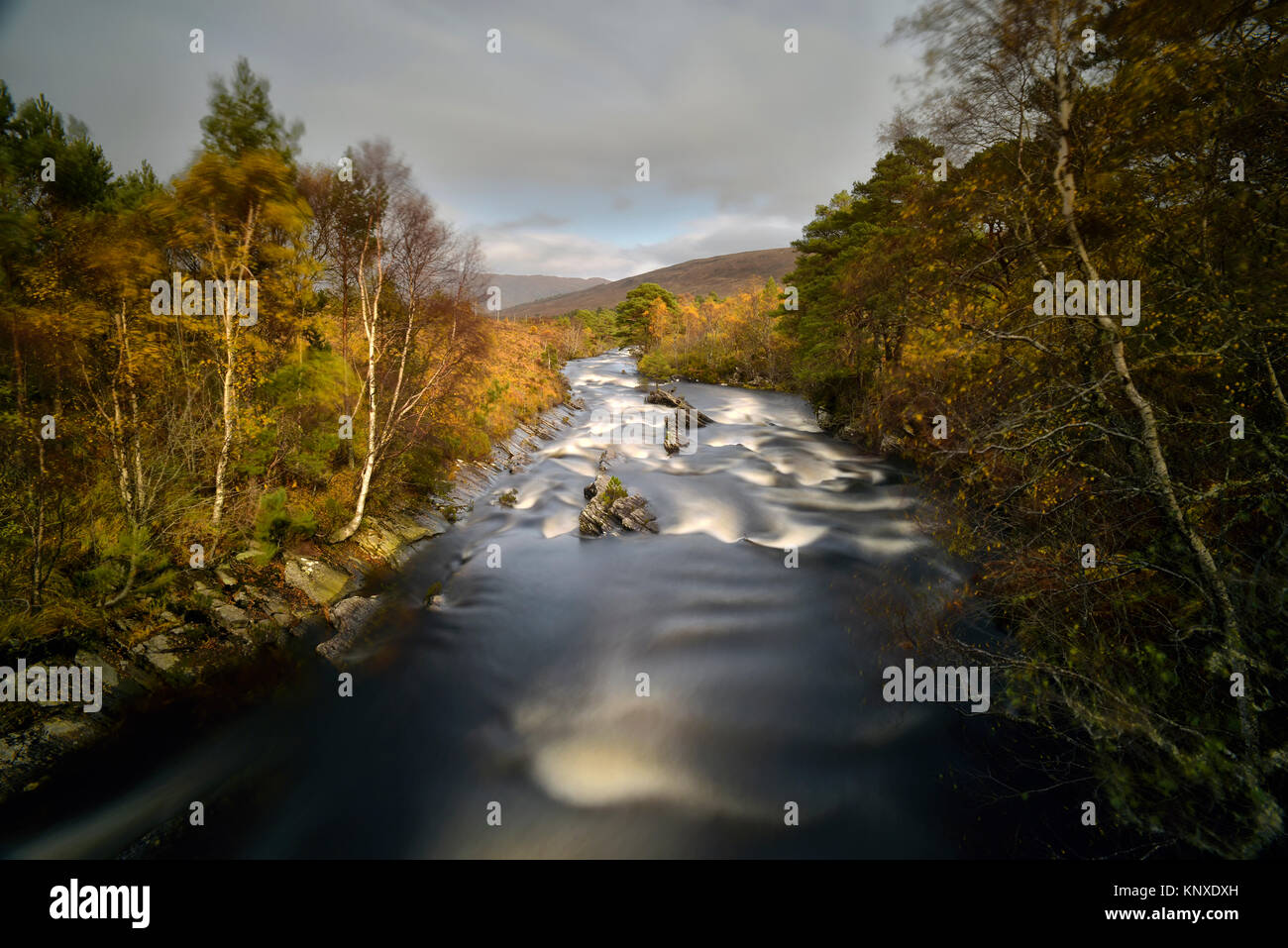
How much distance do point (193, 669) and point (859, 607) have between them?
14.9 meters

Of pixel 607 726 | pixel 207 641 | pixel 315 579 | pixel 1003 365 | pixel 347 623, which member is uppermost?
pixel 1003 365

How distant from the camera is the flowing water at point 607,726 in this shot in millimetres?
6340

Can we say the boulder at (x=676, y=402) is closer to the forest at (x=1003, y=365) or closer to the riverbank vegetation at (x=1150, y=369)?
the forest at (x=1003, y=365)

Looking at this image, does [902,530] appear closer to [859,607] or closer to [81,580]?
[859,607]

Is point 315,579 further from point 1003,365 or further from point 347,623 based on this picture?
point 1003,365

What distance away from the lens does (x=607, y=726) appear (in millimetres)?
8250

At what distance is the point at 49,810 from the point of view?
6051 millimetres

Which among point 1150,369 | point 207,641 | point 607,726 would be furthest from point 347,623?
point 1150,369

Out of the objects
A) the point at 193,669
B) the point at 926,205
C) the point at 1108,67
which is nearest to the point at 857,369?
the point at 926,205

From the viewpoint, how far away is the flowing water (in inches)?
250

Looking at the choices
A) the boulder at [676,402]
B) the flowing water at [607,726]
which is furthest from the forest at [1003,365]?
the boulder at [676,402]

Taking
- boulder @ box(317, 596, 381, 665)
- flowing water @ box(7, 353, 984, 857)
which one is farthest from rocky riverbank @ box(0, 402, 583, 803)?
flowing water @ box(7, 353, 984, 857)

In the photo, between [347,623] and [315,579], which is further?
[315,579]

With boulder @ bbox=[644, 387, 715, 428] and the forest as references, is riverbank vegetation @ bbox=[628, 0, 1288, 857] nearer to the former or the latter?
the forest
